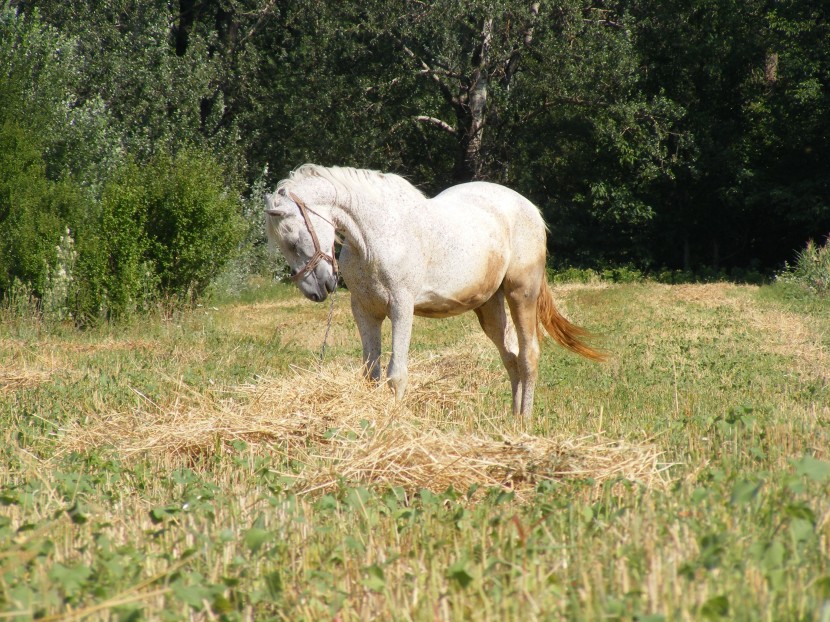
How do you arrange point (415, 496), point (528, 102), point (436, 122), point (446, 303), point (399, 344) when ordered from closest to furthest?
point (415, 496) < point (399, 344) < point (446, 303) < point (528, 102) < point (436, 122)

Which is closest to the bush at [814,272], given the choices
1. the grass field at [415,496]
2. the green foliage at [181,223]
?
the grass field at [415,496]

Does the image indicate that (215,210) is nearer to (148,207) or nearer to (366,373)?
(148,207)

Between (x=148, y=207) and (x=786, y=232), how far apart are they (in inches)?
805

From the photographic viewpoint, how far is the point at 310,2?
89.7ft

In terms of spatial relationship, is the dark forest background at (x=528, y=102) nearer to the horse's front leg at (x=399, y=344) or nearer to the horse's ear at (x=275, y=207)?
the horse's front leg at (x=399, y=344)

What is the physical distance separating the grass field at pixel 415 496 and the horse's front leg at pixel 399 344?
0.20m

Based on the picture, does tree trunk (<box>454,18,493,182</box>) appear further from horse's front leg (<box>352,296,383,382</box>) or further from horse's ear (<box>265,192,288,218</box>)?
horse's ear (<box>265,192,288,218</box>)

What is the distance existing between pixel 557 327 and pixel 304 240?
2.81 meters

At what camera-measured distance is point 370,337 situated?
6.41 m

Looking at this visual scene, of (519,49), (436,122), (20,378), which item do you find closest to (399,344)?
(20,378)

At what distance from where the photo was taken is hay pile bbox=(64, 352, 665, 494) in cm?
455

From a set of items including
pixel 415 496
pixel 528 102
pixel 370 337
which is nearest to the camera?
pixel 415 496

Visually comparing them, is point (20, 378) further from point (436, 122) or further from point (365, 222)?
point (436, 122)

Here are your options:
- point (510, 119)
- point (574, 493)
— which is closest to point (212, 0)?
point (510, 119)
